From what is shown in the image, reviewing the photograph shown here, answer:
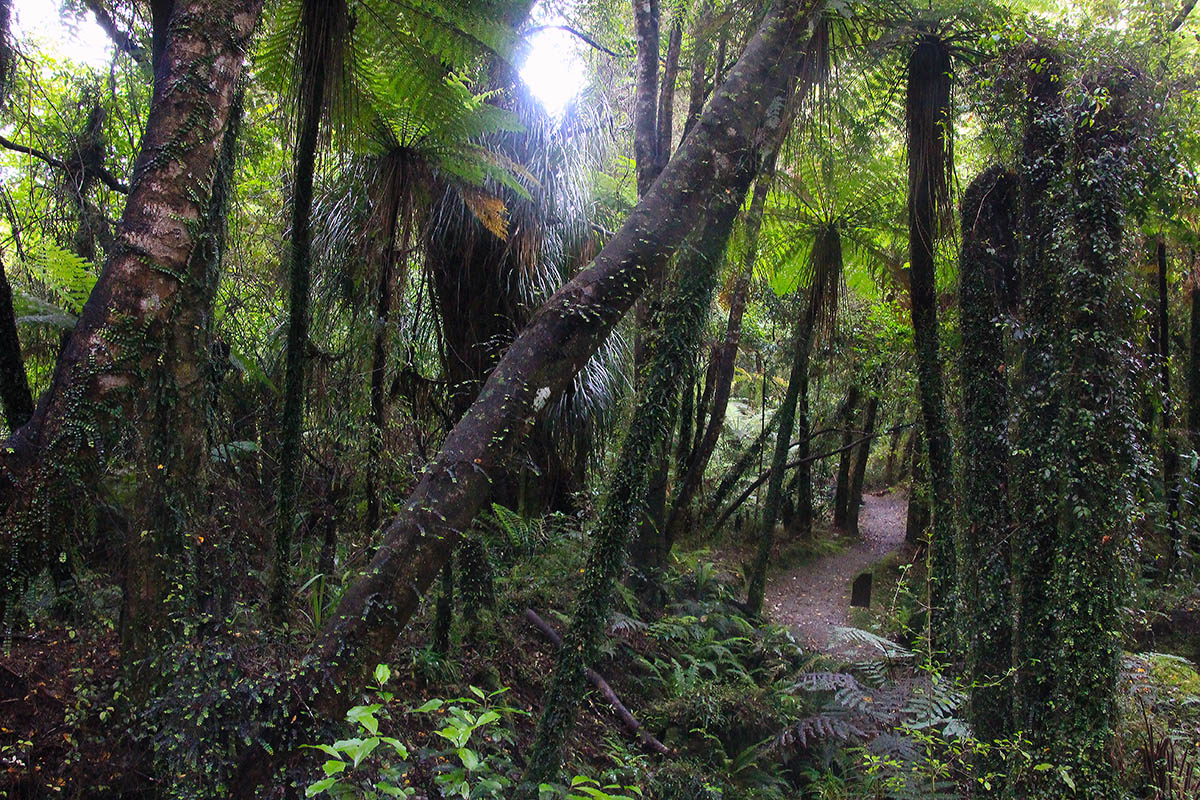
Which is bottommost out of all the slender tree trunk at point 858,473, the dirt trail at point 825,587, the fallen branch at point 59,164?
the dirt trail at point 825,587

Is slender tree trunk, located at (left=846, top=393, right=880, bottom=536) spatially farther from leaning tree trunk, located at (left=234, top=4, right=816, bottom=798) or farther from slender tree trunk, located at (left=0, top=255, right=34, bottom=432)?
slender tree trunk, located at (left=0, top=255, right=34, bottom=432)

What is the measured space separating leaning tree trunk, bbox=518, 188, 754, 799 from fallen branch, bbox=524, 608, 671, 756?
1.57m

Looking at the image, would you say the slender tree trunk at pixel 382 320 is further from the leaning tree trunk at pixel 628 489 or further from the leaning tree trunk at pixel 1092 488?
the leaning tree trunk at pixel 1092 488

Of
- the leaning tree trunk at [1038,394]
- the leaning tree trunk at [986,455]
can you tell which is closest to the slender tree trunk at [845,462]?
the leaning tree trunk at [986,455]

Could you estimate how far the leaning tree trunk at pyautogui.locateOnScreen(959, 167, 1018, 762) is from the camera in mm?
4184

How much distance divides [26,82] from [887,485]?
80.9 feet

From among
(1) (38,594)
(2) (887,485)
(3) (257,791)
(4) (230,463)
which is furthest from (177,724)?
(2) (887,485)

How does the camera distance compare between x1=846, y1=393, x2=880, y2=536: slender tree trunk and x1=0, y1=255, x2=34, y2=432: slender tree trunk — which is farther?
x1=846, y1=393, x2=880, y2=536: slender tree trunk

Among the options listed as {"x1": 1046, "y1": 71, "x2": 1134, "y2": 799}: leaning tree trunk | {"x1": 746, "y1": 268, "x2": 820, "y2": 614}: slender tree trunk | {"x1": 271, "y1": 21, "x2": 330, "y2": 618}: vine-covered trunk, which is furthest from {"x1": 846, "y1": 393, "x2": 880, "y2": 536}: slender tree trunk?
{"x1": 271, "y1": 21, "x2": 330, "y2": 618}: vine-covered trunk

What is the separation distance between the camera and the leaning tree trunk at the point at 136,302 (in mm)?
2436

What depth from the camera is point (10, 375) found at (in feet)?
13.5

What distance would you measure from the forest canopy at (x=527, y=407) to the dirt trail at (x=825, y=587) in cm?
184

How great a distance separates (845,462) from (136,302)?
1457 cm

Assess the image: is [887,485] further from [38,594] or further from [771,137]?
[38,594]
